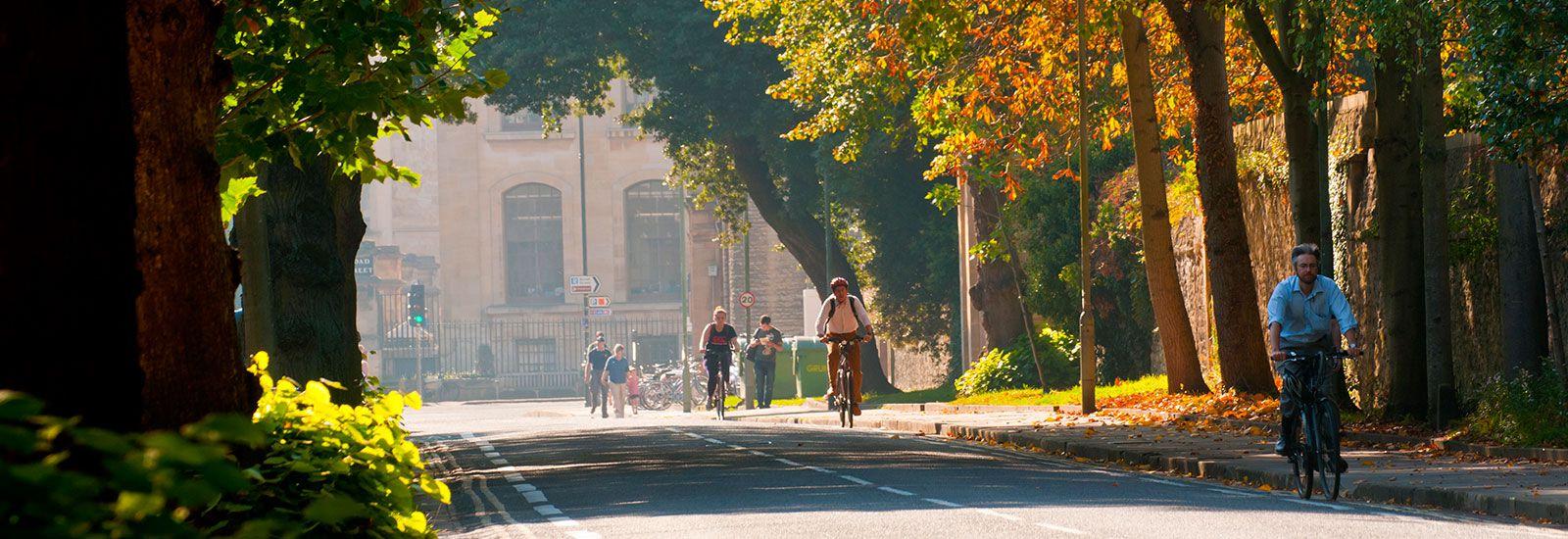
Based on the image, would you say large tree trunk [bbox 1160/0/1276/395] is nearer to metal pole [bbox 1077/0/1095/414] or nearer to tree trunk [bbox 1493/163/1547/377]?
metal pole [bbox 1077/0/1095/414]

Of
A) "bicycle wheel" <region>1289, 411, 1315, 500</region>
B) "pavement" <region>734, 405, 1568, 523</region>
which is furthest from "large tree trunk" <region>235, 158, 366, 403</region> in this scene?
"bicycle wheel" <region>1289, 411, 1315, 500</region>

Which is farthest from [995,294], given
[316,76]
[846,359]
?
[316,76]

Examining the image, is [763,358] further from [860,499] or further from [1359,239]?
[860,499]

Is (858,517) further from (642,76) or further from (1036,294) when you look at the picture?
(642,76)

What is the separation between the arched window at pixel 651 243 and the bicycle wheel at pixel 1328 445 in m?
68.7

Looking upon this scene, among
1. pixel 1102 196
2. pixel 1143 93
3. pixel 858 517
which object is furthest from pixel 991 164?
pixel 858 517

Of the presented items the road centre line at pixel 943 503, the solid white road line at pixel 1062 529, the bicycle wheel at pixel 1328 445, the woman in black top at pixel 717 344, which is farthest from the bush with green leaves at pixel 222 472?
the woman in black top at pixel 717 344

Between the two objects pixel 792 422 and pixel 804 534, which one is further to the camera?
pixel 792 422

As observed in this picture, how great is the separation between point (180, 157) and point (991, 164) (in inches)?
886

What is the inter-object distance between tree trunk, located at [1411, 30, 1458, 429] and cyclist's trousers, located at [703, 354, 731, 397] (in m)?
15.8

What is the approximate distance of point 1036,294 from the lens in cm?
3575

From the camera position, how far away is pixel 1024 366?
35.7m

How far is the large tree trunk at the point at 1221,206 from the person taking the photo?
22125 mm

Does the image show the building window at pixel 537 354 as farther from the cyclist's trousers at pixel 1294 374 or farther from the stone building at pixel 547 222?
the cyclist's trousers at pixel 1294 374
